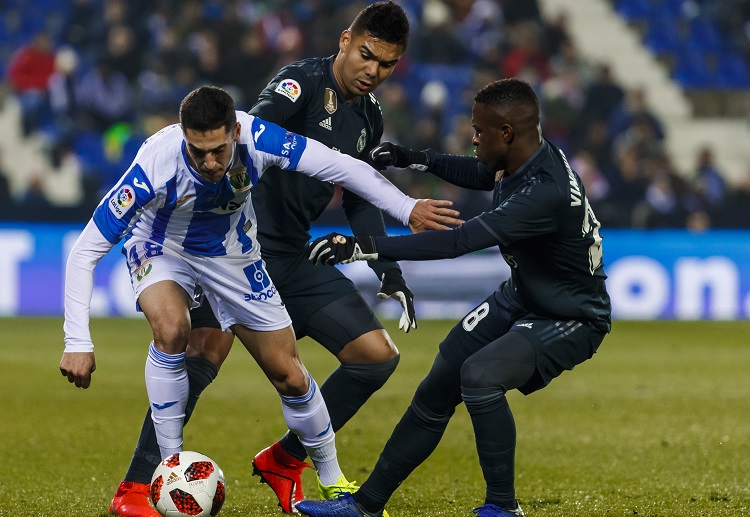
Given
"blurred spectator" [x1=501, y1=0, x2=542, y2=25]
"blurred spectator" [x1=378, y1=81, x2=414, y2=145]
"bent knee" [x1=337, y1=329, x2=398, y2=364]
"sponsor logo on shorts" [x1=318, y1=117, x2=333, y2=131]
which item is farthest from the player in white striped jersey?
"blurred spectator" [x1=501, y1=0, x2=542, y2=25]

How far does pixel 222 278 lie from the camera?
15.9 ft

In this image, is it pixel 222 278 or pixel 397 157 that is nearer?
pixel 222 278

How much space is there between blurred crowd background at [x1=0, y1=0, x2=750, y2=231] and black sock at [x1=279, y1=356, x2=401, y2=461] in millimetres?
9031

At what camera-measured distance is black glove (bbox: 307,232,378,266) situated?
4.18 metres

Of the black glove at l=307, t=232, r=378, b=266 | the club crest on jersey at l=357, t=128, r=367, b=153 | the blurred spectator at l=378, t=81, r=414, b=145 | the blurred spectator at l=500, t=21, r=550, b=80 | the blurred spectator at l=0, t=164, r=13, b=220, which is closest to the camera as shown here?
the black glove at l=307, t=232, r=378, b=266

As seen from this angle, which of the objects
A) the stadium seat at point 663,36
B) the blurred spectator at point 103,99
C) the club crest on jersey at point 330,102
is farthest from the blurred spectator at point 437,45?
the club crest on jersey at point 330,102

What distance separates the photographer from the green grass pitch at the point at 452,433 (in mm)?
5270

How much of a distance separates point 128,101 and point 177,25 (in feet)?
5.21

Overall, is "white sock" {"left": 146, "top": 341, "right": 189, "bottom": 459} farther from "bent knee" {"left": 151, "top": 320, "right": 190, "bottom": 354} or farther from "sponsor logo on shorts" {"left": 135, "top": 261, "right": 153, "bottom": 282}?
"sponsor logo on shorts" {"left": 135, "top": 261, "right": 153, "bottom": 282}

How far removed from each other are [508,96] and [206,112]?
1230 millimetres

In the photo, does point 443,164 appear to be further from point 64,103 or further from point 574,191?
point 64,103

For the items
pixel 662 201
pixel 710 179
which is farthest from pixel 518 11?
pixel 662 201

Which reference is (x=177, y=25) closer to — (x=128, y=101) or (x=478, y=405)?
(x=128, y=101)

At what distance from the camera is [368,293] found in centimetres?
1295
